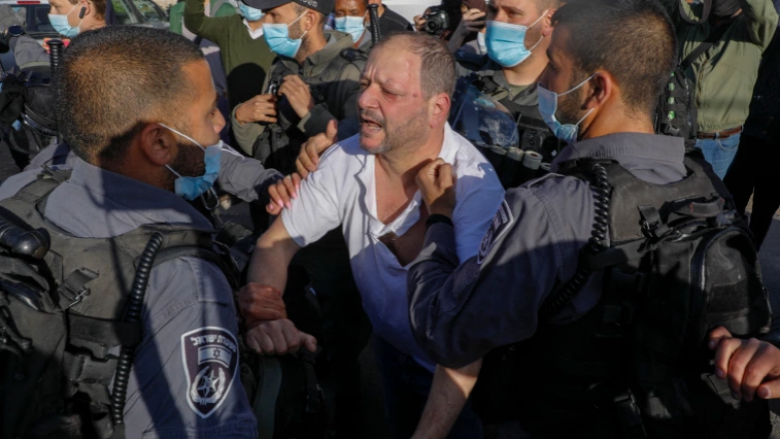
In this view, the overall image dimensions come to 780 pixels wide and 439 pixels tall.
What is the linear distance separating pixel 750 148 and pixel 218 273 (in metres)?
4.36

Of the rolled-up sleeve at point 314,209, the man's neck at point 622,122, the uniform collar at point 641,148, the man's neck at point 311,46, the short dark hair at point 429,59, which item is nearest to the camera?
the uniform collar at point 641,148

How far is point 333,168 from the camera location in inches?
109

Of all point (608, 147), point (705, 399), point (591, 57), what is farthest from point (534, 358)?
point (591, 57)

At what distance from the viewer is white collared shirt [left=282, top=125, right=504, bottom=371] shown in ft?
7.58

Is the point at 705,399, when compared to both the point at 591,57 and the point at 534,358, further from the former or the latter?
the point at 591,57

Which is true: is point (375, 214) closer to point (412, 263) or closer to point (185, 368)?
point (412, 263)

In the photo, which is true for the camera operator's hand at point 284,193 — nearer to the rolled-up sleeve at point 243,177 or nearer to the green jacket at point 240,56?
the rolled-up sleeve at point 243,177

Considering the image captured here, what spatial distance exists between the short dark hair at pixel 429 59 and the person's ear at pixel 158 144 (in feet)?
3.39

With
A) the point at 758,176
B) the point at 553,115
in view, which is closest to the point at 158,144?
the point at 553,115

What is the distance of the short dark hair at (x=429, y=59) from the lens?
2605 mm

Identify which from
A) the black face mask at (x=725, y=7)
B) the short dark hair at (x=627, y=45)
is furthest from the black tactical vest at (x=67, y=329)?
the black face mask at (x=725, y=7)

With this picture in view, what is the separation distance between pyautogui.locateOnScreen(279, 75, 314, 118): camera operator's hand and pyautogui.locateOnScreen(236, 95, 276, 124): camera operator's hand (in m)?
0.21

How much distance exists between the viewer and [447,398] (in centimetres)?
207

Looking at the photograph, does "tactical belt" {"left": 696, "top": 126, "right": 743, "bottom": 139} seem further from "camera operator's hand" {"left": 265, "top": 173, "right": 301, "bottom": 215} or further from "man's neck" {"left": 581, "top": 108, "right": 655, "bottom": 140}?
"camera operator's hand" {"left": 265, "top": 173, "right": 301, "bottom": 215}
